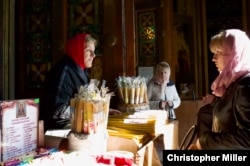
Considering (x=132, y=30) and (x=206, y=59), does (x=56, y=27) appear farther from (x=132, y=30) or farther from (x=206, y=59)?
(x=206, y=59)

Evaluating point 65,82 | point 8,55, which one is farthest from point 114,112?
point 8,55

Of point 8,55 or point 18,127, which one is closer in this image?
point 18,127

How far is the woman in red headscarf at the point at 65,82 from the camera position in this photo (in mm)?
1150

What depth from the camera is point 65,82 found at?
1.24 m

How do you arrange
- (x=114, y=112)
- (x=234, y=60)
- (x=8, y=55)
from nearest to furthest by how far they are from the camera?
1. (x=234, y=60)
2. (x=114, y=112)
3. (x=8, y=55)

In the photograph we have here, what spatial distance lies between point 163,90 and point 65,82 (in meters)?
0.52

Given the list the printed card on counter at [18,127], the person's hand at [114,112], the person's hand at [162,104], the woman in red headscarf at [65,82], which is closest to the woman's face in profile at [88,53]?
the woman in red headscarf at [65,82]

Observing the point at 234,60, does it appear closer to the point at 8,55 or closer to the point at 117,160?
the point at 117,160

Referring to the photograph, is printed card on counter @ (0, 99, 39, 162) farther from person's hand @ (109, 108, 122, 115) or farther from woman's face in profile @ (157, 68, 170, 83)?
woman's face in profile @ (157, 68, 170, 83)

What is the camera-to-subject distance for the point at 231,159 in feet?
2.51

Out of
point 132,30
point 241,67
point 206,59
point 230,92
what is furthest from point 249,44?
point 132,30

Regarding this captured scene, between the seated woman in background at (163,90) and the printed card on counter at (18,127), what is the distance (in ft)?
2.35

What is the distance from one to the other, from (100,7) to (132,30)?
26cm

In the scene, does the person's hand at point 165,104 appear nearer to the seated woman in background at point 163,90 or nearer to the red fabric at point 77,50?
the seated woman in background at point 163,90
